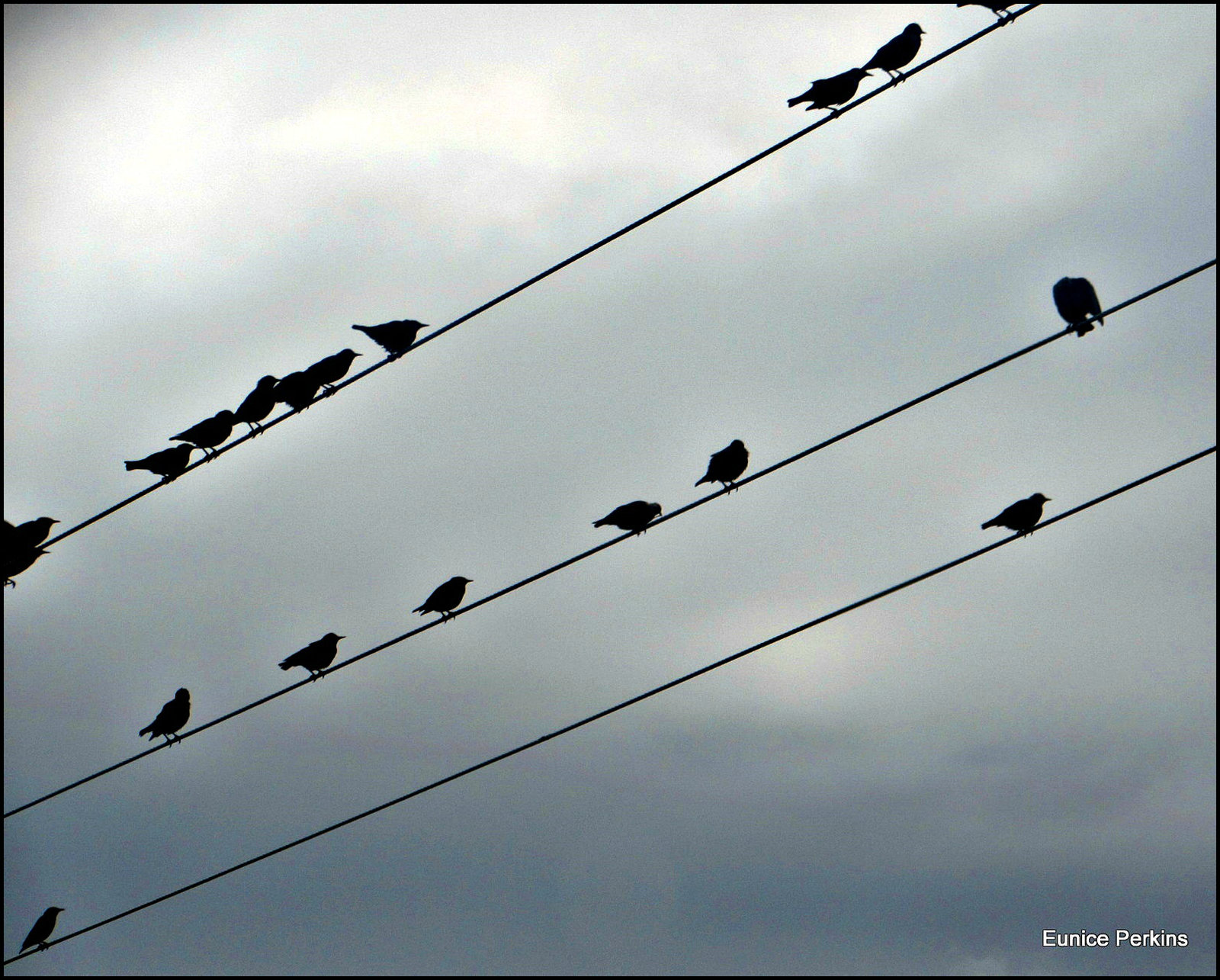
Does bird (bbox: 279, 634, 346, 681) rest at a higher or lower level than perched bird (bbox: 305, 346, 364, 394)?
lower

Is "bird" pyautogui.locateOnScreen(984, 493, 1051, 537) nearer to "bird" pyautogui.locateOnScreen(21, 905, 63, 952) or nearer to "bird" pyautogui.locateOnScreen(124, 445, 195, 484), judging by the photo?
"bird" pyautogui.locateOnScreen(124, 445, 195, 484)

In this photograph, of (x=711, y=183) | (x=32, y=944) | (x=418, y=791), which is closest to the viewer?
(x=711, y=183)

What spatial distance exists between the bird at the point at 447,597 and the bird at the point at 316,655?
2.97 ft

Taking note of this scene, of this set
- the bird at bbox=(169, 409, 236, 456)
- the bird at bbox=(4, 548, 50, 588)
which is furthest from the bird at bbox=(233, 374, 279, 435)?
the bird at bbox=(4, 548, 50, 588)

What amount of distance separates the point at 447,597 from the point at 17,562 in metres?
4.38

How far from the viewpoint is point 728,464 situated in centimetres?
1249

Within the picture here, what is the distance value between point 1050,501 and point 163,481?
8.32 meters

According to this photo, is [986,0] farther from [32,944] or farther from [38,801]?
[32,944]

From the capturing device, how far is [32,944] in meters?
16.1

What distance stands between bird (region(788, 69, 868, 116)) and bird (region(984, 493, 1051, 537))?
4.12 m

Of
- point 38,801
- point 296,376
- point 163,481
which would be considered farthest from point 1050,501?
point 38,801

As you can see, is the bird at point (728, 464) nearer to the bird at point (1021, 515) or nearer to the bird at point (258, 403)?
the bird at point (1021, 515)

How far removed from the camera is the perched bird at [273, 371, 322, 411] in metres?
10.5

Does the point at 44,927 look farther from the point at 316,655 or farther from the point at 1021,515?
the point at 1021,515
